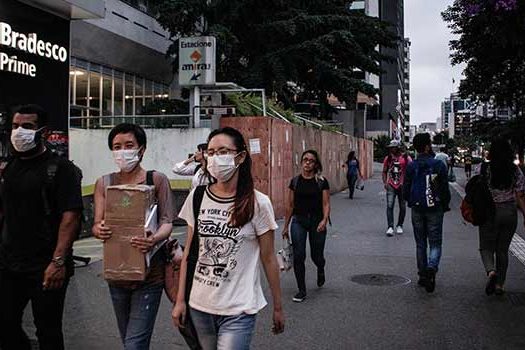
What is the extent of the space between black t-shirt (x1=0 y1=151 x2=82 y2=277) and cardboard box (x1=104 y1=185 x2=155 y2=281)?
44 centimetres

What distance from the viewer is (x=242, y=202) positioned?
10.6ft

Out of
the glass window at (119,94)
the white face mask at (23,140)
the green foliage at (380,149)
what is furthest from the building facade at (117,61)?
the green foliage at (380,149)

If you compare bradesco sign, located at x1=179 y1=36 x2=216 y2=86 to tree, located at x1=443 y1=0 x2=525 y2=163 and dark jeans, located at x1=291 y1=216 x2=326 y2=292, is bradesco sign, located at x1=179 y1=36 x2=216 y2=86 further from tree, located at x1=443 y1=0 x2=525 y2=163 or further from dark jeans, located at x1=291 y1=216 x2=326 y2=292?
dark jeans, located at x1=291 y1=216 x2=326 y2=292

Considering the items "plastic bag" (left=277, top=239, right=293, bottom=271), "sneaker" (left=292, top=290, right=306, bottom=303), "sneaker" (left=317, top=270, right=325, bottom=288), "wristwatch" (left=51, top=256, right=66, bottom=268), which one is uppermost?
"wristwatch" (left=51, top=256, right=66, bottom=268)

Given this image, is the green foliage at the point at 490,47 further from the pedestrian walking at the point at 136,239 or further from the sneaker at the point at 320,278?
the pedestrian walking at the point at 136,239

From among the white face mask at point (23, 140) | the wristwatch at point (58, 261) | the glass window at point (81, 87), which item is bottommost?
the wristwatch at point (58, 261)

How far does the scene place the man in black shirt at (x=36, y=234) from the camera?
149 inches

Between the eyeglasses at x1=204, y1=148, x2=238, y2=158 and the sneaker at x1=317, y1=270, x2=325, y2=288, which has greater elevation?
the eyeglasses at x1=204, y1=148, x2=238, y2=158

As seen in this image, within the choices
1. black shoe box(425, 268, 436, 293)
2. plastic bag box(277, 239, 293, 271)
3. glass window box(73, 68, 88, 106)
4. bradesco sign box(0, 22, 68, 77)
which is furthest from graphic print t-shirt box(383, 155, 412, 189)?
glass window box(73, 68, 88, 106)

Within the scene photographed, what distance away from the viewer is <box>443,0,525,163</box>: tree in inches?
307

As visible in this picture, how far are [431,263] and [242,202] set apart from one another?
15.4 ft

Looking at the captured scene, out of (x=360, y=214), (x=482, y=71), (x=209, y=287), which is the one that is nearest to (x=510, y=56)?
(x=482, y=71)

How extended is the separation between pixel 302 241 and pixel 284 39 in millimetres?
20107

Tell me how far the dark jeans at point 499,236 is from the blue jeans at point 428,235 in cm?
49
